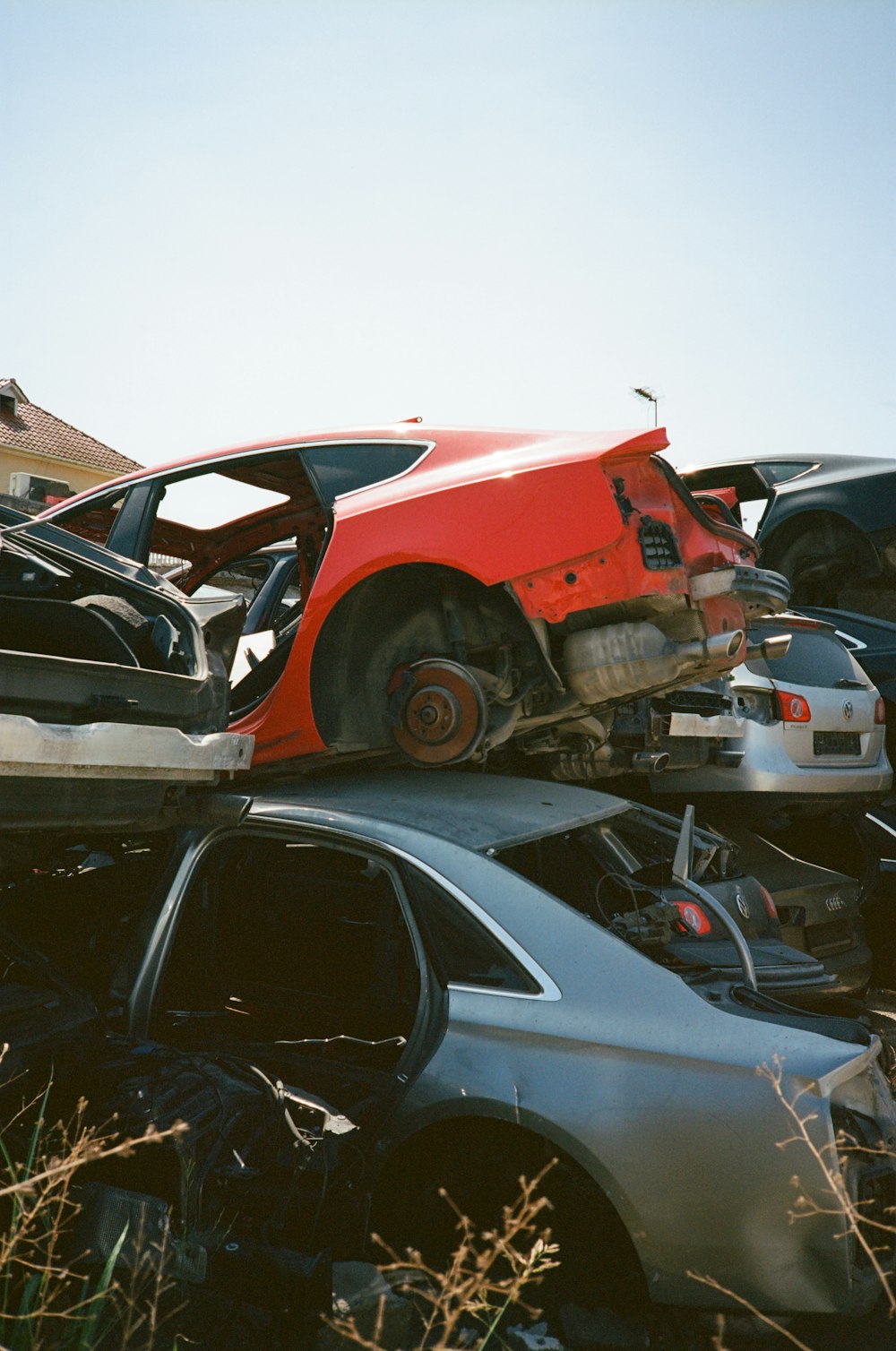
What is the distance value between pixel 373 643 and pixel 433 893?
1660 mm

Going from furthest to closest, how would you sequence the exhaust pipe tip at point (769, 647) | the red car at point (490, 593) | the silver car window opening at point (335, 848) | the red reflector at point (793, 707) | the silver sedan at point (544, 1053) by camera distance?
the red reflector at point (793, 707) < the exhaust pipe tip at point (769, 647) < the red car at point (490, 593) < the silver car window opening at point (335, 848) < the silver sedan at point (544, 1053)

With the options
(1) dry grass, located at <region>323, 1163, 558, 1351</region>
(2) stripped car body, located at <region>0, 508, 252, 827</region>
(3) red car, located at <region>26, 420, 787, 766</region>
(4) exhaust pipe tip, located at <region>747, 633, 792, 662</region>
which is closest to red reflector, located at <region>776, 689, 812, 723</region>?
(4) exhaust pipe tip, located at <region>747, 633, 792, 662</region>

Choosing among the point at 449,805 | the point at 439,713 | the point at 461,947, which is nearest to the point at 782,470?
the point at 439,713

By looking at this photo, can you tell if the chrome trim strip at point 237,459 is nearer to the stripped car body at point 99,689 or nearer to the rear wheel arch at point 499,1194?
the stripped car body at point 99,689

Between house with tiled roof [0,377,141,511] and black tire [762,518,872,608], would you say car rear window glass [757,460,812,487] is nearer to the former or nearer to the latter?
black tire [762,518,872,608]

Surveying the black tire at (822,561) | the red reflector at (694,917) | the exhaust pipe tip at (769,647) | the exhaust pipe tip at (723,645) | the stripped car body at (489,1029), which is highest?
the black tire at (822,561)

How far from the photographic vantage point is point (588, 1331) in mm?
2463

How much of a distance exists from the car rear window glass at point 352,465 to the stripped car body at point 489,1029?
4.21 feet

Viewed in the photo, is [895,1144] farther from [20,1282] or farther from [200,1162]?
[20,1282]

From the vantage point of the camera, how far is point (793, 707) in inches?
223

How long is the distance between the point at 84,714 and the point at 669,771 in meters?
3.18

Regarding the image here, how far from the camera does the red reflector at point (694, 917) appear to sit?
3.60 m

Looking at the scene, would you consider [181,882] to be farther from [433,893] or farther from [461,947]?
[461,947]

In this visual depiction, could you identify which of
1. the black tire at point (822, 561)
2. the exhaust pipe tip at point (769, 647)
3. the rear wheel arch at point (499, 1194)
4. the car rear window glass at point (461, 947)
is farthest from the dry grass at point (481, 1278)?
the black tire at point (822, 561)
